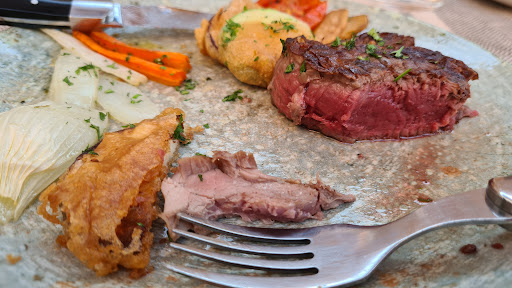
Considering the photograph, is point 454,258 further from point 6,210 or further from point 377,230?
point 6,210

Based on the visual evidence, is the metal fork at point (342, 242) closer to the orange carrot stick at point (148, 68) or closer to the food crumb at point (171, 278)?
the food crumb at point (171, 278)

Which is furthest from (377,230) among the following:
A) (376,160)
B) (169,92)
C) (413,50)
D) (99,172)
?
(169,92)

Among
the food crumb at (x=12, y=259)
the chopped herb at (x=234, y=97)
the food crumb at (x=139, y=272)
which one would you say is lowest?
the food crumb at (x=139, y=272)

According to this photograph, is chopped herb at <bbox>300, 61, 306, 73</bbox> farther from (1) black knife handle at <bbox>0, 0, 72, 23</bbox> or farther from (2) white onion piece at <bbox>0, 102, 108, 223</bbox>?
(1) black knife handle at <bbox>0, 0, 72, 23</bbox>

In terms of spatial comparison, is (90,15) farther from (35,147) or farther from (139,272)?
(139,272)

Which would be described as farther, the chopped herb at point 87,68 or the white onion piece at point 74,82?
the chopped herb at point 87,68

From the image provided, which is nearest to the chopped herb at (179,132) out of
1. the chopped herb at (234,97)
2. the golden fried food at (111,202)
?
the golden fried food at (111,202)

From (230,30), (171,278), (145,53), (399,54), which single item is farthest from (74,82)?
(399,54)
